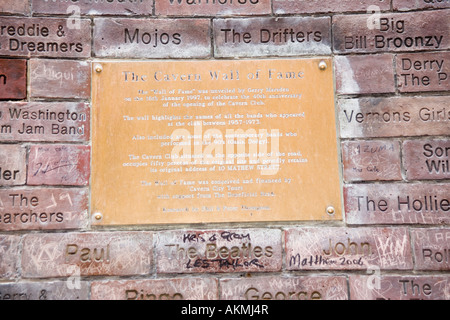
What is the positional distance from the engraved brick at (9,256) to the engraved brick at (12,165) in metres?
0.24

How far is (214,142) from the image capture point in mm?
1744

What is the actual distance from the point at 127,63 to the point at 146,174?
520 mm

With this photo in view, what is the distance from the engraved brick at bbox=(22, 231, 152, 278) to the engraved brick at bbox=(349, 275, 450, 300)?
0.91 metres

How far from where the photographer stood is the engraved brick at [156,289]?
65.7 inches

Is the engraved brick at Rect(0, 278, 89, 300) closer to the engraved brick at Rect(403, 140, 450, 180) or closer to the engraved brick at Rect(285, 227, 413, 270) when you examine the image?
the engraved brick at Rect(285, 227, 413, 270)

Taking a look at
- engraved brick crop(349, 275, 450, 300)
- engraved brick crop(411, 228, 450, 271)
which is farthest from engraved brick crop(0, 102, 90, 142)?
engraved brick crop(411, 228, 450, 271)

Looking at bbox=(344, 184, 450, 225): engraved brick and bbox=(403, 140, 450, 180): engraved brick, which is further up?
bbox=(403, 140, 450, 180): engraved brick

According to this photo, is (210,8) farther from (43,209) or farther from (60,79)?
(43,209)

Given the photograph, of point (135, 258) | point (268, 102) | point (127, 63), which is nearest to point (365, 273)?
point (268, 102)

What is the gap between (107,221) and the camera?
66.9 inches

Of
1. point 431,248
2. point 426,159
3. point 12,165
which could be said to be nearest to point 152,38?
point 12,165

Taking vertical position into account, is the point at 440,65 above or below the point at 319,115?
above

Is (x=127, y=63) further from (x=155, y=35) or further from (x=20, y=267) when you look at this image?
(x=20, y=267)

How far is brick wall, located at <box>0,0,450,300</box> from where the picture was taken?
1676mm
